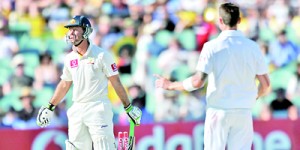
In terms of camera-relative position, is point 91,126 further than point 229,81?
Yes

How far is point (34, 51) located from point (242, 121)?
626 cm

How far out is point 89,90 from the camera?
8156 mm

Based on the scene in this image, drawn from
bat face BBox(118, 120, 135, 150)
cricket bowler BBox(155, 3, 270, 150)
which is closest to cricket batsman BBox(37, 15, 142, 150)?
bat face BBox(118, 120, 135, 150)

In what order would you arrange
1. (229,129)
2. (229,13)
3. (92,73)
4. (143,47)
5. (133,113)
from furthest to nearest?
(143,47) → (133,113) → (92,73) → (229,129) → (229,13)

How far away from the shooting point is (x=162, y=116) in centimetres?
1119

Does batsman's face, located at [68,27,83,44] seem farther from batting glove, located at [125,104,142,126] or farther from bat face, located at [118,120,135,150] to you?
bat face, located at [118,120,135,150]

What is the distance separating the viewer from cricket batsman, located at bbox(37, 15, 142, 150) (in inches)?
321

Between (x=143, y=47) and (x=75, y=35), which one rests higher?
(x=75, y=35)

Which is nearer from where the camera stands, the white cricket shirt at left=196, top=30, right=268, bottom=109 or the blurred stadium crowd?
the white cricket shirt at left=196, top=30, right=268, bottom=109

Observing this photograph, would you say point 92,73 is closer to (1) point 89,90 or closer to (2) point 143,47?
(1) point 89,90

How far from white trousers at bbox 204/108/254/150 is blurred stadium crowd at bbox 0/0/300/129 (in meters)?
4.43

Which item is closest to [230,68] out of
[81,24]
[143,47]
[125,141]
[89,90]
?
[89,90]

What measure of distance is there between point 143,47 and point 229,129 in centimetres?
571

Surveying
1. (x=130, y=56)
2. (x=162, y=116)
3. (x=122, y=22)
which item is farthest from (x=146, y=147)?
(x=122, y=22)
